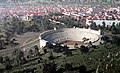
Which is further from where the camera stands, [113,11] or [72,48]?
[113,11]

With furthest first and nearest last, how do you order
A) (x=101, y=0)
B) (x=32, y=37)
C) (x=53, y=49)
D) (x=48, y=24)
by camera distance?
(x=101, y=0)
(x=48, y=24)
(x=32, y=37)
(x=53, y=49)

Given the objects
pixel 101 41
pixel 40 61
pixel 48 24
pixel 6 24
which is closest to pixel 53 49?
pixel 40 61

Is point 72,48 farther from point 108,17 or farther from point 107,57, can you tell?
point 108,17

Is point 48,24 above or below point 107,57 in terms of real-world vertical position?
below

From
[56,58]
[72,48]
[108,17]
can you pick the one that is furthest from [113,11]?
[56,58]

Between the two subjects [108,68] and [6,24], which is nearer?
[108,68]

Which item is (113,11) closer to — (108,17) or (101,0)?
(108,17)

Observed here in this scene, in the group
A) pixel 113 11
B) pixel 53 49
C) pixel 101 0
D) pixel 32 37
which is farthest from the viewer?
pixel 101 0

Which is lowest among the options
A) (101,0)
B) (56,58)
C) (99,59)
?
(101,0)

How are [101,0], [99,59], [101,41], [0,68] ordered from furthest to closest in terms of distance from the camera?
[101,0] < [101,41] < [0,68] < [99,59]
